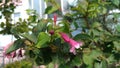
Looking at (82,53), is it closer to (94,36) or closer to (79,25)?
(94,36)

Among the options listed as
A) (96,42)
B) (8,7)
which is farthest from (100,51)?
(8,7)

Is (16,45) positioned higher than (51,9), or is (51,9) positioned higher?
(51,9)

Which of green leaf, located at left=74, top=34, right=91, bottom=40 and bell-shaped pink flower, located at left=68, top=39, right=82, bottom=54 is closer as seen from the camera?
bell-shaped pink flower, located at left=68, top=39, right=82, bottom=54

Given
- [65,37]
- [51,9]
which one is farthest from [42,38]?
[51,9]

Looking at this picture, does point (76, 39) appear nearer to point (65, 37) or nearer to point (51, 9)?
point (65, 37)

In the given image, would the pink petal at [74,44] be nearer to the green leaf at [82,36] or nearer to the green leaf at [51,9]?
the green leaf at [82,36]

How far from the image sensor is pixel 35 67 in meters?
1.75

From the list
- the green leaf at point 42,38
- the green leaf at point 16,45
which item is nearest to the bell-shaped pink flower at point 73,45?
the green leaf at point 42,38

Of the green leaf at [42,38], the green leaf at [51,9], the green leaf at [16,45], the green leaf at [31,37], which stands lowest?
the green leaf at [16,45]

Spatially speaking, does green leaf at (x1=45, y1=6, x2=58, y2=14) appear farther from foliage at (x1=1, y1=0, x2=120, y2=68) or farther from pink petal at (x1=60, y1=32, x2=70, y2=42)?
pink petal at (x1=60, y1=32, x2=70, y2=42)

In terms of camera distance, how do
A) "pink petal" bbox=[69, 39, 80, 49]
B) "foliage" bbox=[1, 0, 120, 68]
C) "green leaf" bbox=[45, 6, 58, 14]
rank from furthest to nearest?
"green leaf" bbox=[45, 6, 58, 14], "foliage" bbox=[1, 0, 120, 68], "pink petal" bbox=[69, 39, 80, 49]

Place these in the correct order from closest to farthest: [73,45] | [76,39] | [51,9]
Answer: [73,45] < [76,39] < [51,9]

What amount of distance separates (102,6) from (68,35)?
449 mm

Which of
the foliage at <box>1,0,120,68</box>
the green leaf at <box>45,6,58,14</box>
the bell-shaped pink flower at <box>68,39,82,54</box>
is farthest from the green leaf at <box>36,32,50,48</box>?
the green leaf at <box>45,6,58,14</box>
